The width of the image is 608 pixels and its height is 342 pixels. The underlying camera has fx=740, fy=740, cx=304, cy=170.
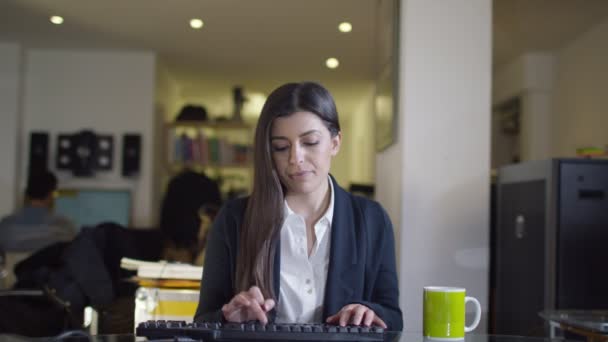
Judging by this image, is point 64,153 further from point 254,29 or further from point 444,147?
point 444,147

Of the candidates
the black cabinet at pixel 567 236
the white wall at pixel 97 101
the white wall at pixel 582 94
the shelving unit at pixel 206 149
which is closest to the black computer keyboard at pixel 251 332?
the black cabinet at pixel 567 236

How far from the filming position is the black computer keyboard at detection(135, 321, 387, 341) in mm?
1098

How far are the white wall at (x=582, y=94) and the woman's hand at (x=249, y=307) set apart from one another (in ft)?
15.2

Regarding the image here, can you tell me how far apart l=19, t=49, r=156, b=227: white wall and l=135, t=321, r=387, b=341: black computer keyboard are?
5892mm

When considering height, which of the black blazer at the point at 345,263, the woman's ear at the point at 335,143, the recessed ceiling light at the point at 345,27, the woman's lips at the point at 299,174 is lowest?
the black blazer at the point at 345,263

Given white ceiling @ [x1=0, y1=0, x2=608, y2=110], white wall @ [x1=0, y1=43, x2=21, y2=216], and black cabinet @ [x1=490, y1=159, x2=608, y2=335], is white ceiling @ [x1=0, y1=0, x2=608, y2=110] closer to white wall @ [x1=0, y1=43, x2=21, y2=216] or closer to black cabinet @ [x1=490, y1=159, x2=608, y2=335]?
white wall @ [x1=0, y1=43, x2=21, y2=216]

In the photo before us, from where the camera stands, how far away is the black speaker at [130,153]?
679cm

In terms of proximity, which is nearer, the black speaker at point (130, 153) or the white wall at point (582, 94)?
the white wall at point (582, 94)

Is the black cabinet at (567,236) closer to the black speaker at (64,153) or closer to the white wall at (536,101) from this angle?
the white wall at (536,101)

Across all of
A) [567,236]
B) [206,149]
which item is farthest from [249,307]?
[206,149]

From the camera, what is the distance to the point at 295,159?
1.45 meters

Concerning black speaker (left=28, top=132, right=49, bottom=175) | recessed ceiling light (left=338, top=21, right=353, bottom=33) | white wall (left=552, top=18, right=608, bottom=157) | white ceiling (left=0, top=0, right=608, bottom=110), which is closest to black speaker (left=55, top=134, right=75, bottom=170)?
black speaker (left=28, top=132, right=49, bottom=175)

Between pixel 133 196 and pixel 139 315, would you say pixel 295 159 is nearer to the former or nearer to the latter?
pixel 139 315

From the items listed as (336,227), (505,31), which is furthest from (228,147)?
(336,227)
